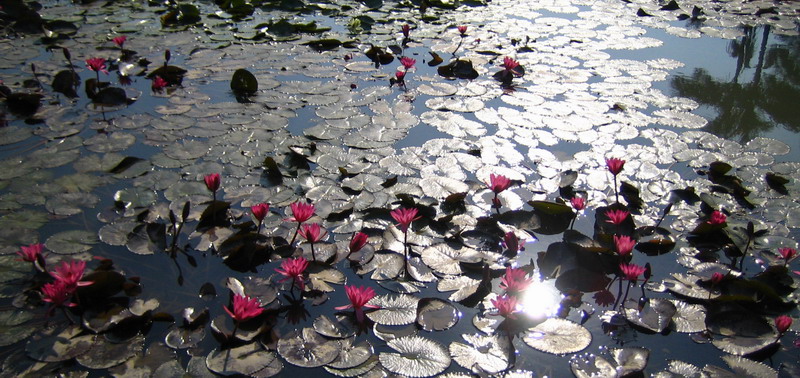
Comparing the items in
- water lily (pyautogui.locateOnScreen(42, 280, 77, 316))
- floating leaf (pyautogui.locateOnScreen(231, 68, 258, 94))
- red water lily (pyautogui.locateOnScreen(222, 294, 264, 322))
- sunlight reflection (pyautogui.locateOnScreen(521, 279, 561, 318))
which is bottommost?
sunlight reflection (pyautogui.locateOnScreen(521, 279, 561, 318))

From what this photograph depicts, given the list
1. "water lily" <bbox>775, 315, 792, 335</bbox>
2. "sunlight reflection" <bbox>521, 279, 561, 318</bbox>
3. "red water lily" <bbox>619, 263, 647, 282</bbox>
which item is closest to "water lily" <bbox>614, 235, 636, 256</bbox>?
"red water lily" <bbox>619, 263, 647, 282</bbox>

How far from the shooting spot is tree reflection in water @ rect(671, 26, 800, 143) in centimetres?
432

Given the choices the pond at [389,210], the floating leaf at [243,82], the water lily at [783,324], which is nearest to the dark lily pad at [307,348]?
the pond at [389,210]

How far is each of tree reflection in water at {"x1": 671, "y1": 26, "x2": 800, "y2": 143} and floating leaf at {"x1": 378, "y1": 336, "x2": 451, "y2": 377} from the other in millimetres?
3232

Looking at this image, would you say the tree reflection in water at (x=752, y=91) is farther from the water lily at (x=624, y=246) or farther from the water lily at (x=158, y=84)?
the water lily at (x=158, y=84)

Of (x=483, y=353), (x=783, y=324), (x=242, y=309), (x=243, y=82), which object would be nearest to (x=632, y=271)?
(x=783, y=324)

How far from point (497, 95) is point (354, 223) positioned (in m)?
2.39

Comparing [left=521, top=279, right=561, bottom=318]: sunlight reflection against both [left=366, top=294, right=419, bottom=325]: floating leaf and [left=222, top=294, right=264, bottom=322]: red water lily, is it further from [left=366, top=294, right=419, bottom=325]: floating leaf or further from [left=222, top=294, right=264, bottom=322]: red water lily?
[left=222, top=294, right=264, bottom=322]: red water lily

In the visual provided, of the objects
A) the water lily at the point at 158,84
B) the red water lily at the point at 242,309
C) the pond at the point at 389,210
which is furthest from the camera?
the water lily at the point at 158,84

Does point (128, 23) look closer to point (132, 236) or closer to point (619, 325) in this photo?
point (132, 236)

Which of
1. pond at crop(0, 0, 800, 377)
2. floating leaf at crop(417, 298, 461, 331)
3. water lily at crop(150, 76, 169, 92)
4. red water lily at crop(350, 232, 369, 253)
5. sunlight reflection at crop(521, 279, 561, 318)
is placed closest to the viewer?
pond at crop(0, 0, 800, 377)

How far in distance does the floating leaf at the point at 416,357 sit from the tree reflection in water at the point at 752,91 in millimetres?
3232

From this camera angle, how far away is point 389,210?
2.92 meters

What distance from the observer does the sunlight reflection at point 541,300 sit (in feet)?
7.60
